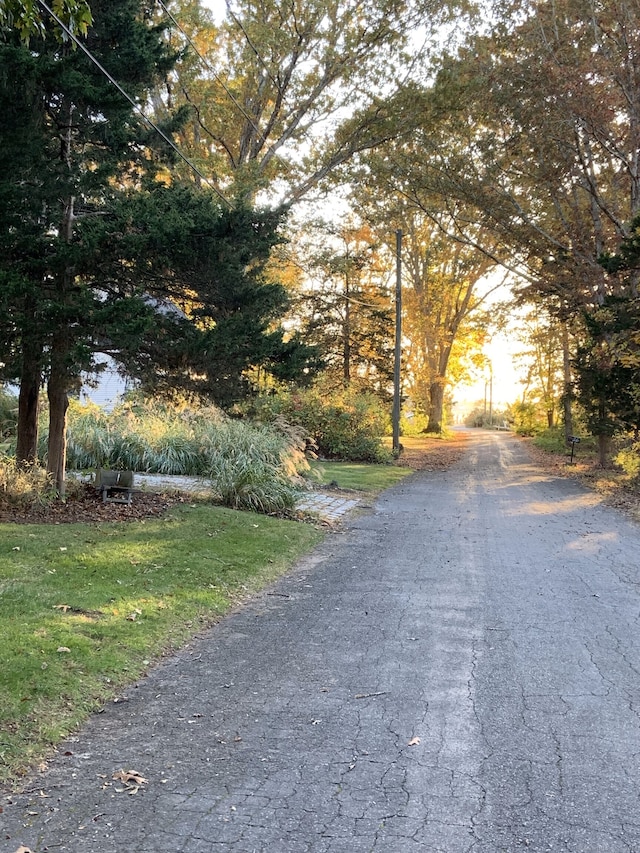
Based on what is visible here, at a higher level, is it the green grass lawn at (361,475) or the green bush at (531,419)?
the green bush at (531,419)

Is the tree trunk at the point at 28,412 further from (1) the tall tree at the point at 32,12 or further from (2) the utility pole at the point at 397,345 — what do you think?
(2) the utility pole at the point at 397,345

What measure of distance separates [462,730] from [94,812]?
193cm

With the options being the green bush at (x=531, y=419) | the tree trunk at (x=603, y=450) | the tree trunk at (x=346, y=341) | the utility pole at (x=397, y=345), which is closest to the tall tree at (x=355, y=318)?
the tree trunk at (x=346, y=341)

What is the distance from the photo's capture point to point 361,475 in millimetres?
17453

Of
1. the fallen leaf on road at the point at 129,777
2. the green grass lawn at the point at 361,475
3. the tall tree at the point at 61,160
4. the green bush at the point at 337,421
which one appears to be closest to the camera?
the fallen leaf on road at the point at 129,777

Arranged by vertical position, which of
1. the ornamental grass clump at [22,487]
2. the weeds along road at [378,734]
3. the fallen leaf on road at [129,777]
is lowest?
the weeds along road at [378,734]

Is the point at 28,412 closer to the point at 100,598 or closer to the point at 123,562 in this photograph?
the point at 123,562

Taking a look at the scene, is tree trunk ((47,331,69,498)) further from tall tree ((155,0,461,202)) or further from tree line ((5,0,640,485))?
tall tree ((155,0,461,202))

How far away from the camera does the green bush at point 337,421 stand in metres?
22.1

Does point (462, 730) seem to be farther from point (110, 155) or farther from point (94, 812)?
point (110, 155)

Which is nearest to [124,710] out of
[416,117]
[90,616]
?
[90,616]

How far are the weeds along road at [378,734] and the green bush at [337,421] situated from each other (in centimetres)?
1529

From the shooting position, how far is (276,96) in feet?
64.3

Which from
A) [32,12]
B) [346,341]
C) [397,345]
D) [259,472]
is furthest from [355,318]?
[32,12]
